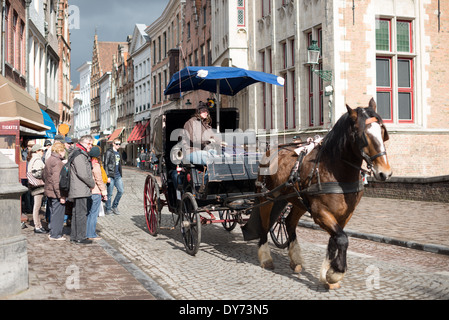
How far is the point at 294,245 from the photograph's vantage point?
6.59m

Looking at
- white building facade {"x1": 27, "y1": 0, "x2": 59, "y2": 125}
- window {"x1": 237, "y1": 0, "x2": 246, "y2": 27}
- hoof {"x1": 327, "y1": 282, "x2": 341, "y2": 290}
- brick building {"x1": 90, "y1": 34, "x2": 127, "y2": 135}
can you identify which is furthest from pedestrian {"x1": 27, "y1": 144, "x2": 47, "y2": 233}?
brick building {"x1": 90, "y1": 34, "x2": 127, "y2": 135}

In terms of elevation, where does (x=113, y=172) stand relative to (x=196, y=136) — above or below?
below

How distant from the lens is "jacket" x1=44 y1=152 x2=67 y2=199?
31.9ft

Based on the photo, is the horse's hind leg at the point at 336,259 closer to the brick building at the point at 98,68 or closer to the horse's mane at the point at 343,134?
the horse's mane at the point at 343,134

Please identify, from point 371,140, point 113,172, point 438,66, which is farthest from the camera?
point 438,66

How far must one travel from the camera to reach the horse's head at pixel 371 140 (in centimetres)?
487

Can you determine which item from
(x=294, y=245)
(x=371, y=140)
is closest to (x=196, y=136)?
(x=294, y=245)

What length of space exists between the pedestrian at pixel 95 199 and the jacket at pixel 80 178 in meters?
0.61

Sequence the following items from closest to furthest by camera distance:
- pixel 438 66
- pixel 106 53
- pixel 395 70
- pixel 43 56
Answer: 1. pixel 395 70
2. pixel 438 66
3. pixel 43 56
4. pixel 106 53

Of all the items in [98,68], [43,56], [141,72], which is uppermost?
[98,68]

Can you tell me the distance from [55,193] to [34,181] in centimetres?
139

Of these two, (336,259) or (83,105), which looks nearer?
(336,259)

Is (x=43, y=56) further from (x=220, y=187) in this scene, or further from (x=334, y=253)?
(x=334, y=253)

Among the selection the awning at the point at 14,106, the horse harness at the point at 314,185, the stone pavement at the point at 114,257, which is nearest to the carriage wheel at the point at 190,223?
the stone pavement at the point at 114,257
